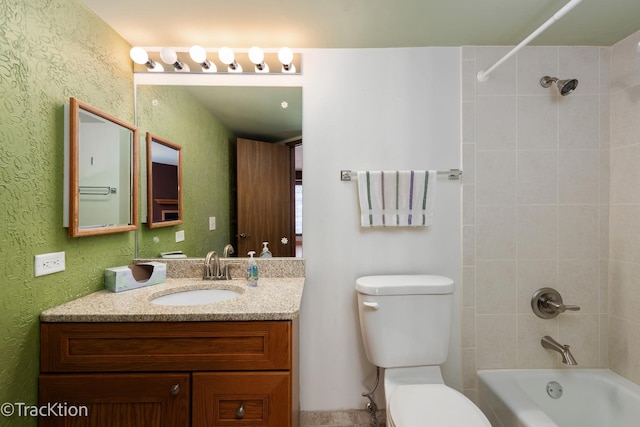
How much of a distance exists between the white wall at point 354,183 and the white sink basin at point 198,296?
423mm

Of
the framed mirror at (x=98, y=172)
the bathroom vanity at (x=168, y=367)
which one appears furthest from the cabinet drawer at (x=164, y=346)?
the framed mirror at (x=98, y=172)

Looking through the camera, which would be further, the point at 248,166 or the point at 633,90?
the point at 248,166

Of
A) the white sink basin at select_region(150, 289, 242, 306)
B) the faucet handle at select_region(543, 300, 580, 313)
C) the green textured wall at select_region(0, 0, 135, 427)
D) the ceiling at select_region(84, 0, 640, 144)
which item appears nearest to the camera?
the green textured wall at select_region(0, 0, 135, 427)

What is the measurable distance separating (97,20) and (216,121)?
640mm

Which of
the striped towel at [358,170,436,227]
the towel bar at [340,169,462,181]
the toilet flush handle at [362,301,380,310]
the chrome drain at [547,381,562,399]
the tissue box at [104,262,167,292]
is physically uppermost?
the towel bar at [340,169,462,181]

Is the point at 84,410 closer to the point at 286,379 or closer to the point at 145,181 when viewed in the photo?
A: the point at 286,379

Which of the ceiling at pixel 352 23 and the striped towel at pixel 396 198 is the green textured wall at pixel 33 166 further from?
the striped towel at pixel 396 198

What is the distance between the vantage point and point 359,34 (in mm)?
1398

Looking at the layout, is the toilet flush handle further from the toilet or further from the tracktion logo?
the tracktion logo

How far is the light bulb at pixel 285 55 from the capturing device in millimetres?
1410

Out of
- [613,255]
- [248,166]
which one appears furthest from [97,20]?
[613,255]

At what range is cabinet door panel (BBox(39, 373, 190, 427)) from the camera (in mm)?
969

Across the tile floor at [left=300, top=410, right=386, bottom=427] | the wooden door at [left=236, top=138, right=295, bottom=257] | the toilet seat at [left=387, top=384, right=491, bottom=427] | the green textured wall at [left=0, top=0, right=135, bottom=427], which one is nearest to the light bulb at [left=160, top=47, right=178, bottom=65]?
the green textured wall at [left=0, top=0, right=135, bottom=427]

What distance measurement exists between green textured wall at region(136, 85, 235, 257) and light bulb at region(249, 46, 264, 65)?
384 millimetres
